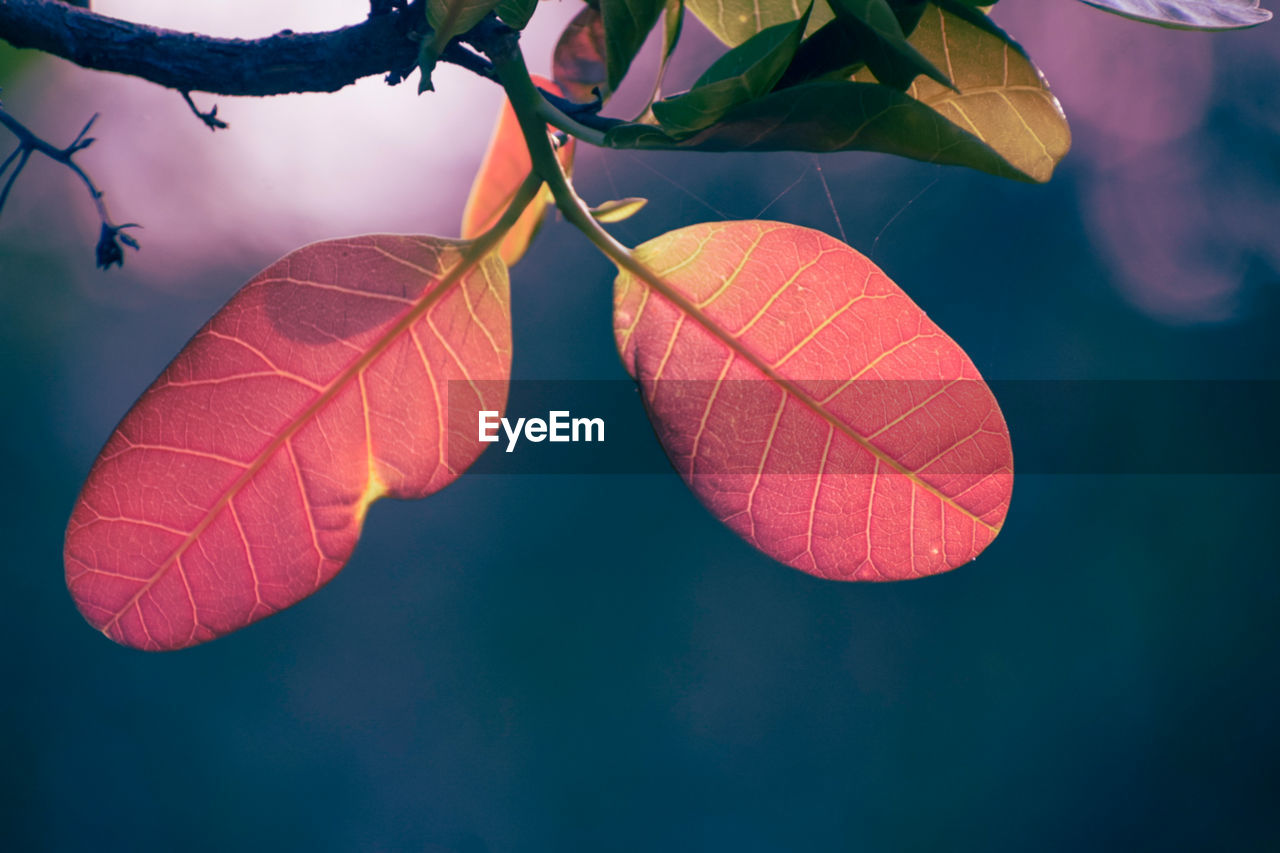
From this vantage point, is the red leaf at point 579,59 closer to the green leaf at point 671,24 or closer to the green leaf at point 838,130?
the green leaf at point 671,24

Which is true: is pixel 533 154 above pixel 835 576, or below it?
above

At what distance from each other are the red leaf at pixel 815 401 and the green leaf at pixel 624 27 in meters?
0.07

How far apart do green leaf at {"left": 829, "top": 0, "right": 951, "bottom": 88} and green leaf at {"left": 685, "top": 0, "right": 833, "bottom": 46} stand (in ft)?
0.27

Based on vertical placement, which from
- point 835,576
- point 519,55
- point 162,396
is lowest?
point 835,576

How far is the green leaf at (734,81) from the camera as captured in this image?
0.71 feet

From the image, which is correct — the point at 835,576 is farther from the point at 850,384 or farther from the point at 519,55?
the point at 519,55

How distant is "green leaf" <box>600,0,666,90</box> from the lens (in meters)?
0.25

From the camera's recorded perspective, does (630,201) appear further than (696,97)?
Yes

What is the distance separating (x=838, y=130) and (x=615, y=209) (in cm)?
14

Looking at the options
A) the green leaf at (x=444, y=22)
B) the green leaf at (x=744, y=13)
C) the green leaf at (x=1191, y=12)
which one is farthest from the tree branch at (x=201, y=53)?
the green leaf at (x=1191, y=12)

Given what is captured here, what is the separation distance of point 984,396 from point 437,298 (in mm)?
231

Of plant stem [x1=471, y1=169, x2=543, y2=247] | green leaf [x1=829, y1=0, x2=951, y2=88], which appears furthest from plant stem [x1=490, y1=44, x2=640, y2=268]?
green leaf [x1=829, y1=0, x2=951, y2=88]

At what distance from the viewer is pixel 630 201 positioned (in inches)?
14.1

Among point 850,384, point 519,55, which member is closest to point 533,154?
point 519,55
